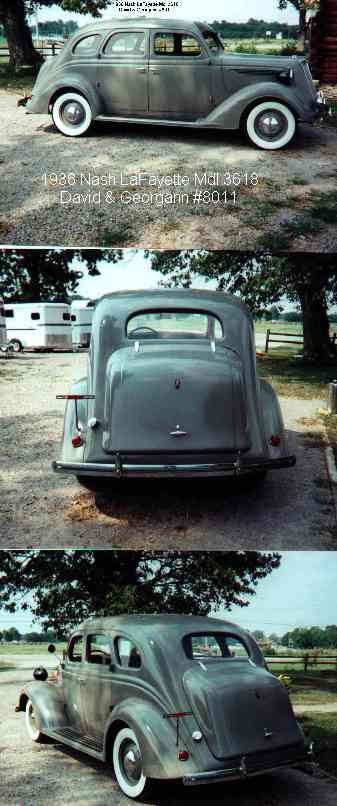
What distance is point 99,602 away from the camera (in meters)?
5.90

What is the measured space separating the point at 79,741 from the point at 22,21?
170 inches

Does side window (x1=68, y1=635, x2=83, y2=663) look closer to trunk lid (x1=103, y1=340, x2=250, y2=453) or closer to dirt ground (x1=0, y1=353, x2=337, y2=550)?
dirt ground (x1=0, y1=353, x2=337, y2=550)

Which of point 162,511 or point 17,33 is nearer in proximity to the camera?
point 162,511

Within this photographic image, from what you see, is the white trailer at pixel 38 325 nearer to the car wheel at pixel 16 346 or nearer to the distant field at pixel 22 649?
the car wheel at pixel 16 346

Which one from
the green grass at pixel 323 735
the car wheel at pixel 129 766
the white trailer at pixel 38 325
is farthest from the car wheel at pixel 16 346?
the green grass at pixel 323 735

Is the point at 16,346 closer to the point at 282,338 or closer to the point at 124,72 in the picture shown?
the point at 282,338

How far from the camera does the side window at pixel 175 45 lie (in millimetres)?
5469

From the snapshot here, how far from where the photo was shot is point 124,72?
215 inches

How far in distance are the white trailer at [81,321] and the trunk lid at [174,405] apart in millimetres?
429

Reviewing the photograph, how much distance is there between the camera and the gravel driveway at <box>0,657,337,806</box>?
4922 mm

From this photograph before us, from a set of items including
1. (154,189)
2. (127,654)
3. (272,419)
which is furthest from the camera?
(154,189)

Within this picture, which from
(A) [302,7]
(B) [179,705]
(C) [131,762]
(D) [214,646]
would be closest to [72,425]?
(D) [214,646]

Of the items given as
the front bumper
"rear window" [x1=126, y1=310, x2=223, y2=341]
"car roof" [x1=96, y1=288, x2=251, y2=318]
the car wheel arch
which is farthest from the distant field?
the car wheel arch

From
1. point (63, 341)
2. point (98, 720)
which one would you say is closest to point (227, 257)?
point (63, 341)
